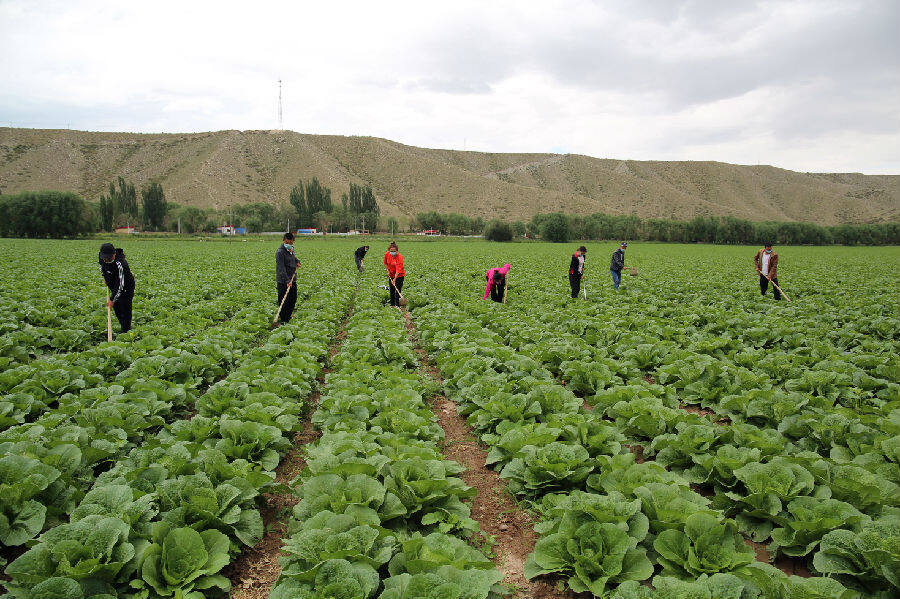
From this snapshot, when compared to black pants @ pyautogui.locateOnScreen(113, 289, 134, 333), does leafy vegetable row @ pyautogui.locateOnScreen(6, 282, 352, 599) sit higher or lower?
lower

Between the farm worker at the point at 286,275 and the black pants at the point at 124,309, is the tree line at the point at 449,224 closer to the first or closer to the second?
the farm worker at the point at 286,275

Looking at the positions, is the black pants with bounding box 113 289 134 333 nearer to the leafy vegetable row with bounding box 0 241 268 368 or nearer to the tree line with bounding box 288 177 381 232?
the leafy vegetable row with bounding box 0 241 268 368

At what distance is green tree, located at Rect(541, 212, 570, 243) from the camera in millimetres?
89188

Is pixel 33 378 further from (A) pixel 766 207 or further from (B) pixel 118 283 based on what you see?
(A) pixel 766 207

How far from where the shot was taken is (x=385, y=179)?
434 feet

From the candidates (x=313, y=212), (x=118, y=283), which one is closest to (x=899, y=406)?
(x=118, y=283)

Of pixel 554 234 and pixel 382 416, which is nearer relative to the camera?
pixel 382 416

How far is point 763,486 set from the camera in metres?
4.08

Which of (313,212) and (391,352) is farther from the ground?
(313,212)

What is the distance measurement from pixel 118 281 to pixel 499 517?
10107 millimetres

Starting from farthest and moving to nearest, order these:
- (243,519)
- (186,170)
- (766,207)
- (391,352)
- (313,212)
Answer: (766,207)
(186,170)
(313,212)
(391,352)
(243,519)

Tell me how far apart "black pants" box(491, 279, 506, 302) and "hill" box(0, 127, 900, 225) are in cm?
10358

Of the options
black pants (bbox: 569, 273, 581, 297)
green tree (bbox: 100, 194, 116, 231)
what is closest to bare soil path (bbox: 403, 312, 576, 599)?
black pants (bbox: 569, 273, 581, 297)

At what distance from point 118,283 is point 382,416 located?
26.9 feet
